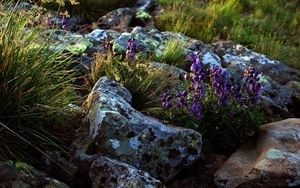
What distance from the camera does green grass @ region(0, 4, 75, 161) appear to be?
3.86 m

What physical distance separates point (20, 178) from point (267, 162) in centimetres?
207

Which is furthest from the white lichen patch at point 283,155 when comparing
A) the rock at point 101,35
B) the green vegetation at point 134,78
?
the rock at point 101,35

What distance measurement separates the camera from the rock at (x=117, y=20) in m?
7.90

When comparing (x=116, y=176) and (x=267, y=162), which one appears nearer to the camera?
(x=116, y=176)

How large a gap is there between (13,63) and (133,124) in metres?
1.13

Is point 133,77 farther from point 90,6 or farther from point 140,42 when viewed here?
point 90,6

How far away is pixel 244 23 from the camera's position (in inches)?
361

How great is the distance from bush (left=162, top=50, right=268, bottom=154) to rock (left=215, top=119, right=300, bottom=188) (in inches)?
6.2

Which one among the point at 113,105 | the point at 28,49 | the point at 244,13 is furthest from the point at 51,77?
the point at 244,13

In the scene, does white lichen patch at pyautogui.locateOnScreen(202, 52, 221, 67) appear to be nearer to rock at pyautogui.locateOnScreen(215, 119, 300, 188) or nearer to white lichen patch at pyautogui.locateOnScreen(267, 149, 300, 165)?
rock at pyautogui.locateOnScreen(215, 119, 300, 188)

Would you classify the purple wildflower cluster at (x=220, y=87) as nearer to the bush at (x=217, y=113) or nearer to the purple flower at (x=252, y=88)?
the bush at (x=217, y=113)

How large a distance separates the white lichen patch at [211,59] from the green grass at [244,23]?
4.32ft

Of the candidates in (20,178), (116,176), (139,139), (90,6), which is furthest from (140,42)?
(20,178)

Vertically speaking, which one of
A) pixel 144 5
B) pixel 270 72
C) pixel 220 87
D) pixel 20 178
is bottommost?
pixel 270 72
